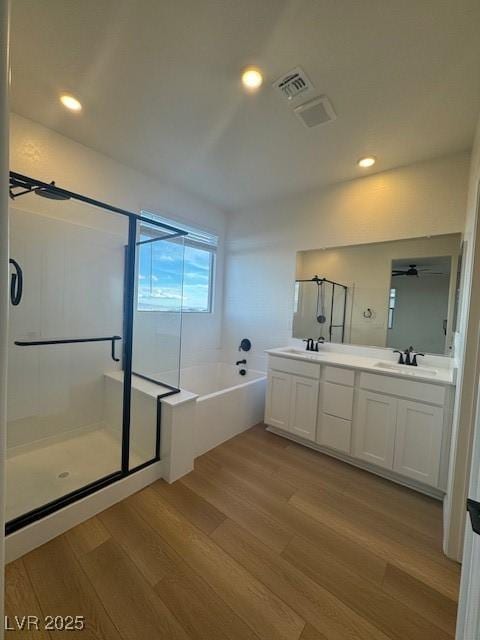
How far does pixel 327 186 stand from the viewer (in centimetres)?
293

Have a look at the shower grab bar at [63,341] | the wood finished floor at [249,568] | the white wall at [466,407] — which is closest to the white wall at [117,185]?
the shower grab bar at [63,341]

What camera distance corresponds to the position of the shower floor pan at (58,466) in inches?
64.9

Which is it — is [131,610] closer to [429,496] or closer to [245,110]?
[429,496]

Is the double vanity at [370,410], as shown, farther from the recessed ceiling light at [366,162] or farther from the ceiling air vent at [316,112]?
the ceiling air vent at [316,112]

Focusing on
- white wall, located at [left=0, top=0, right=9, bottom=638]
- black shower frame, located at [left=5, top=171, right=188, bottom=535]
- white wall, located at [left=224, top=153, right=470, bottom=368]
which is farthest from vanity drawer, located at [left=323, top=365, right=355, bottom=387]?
white wall, located at [left=0, top=0, right=9, bottom=638]

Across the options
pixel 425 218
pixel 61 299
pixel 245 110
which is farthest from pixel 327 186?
pixel 61 299

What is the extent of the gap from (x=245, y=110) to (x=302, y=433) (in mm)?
2715

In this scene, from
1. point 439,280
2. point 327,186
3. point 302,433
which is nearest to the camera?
point 439,280

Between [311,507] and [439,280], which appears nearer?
[311,507]

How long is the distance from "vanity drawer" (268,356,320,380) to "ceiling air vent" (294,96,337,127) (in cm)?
194

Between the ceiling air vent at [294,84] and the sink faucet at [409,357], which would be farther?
the sink faucet at [409,357]

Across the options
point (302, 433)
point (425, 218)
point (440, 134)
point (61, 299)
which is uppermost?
point (440, 134)

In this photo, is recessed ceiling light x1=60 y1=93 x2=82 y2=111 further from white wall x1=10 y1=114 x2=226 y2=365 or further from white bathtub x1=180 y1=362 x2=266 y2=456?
white bathtub x1=180 y1=362 x2=266 y2=456

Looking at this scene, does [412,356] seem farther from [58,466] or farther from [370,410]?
[58,466]
